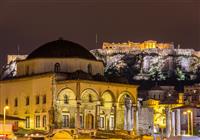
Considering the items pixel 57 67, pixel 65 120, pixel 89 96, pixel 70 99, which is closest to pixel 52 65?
pixel 57 67

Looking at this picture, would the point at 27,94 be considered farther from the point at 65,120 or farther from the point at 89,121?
the point at 89,121

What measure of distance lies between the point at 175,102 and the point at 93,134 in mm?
48079

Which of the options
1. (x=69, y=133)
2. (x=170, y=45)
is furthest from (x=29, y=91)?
(x=170, y=45)

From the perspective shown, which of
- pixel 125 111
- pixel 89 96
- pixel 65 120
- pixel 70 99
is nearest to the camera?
pixel 65 120

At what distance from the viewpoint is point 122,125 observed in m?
66.8

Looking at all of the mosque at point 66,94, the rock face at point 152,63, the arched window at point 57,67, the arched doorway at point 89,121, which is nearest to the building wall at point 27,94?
the mosque at point 66,94

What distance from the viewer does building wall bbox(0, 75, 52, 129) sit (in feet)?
203

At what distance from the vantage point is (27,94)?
63.3 m

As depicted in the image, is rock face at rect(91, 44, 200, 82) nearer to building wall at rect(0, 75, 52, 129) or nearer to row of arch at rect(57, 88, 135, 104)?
row of arch at rect(57, 88, 135, 104)

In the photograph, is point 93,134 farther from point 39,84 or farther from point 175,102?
point 175,102

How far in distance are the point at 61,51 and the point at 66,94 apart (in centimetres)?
448

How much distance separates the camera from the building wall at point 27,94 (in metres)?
61.8

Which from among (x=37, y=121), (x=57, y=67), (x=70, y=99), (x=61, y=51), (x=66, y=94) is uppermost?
(x=61, y=51)

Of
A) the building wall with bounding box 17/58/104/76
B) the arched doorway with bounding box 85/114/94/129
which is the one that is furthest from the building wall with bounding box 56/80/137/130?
the building wall with bounding box 17/58/104/76
